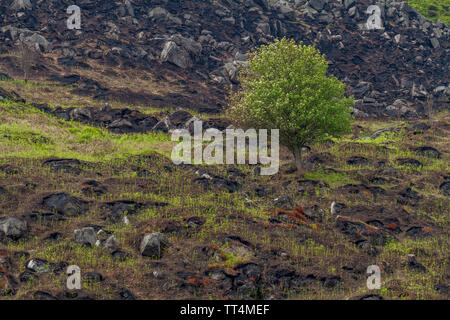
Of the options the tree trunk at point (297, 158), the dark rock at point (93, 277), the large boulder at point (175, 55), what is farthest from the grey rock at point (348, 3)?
the dark rock at point (93, 277)

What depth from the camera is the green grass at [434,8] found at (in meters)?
108

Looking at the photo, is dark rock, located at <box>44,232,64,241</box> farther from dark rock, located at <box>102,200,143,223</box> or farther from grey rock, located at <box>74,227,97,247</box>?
dark rock, located at <box>102,200,143,223</box>

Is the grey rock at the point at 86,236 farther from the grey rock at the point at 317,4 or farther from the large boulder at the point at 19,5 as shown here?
the grey rock at the point at 317,4

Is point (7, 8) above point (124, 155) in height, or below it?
above

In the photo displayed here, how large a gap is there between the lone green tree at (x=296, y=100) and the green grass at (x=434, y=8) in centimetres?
8115

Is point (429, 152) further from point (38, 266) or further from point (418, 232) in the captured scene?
point (38, 266)

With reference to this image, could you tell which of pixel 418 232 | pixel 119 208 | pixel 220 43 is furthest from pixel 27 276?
pixel 220 43

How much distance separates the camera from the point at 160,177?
1347 inches

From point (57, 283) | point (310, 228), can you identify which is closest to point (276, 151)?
point (310, 228)

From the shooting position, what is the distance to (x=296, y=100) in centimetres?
3594

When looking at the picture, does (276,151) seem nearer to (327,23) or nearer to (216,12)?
(216,12)

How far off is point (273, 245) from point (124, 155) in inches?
709

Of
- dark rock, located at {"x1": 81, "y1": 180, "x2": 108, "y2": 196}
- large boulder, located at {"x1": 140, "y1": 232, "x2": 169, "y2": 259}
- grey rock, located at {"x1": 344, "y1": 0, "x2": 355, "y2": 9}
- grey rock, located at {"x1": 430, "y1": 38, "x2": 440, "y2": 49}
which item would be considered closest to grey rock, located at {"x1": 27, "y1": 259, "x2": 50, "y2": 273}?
large boulder, located at {"x1": 140, "y1": 232, "x2": 169, "y2": 259}

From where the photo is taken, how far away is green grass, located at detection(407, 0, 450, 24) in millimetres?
108050
